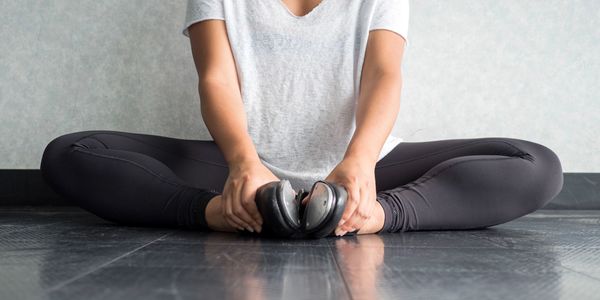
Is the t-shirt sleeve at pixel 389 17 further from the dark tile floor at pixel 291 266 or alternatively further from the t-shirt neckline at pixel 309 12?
the dark tile floor at pixel 291 266

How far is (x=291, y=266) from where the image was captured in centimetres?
81

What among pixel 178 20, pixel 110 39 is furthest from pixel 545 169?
pixel 110 39

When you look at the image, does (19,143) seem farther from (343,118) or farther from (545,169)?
(545,169)

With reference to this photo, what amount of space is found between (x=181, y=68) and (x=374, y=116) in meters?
1.02

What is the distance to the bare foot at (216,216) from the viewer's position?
1.18m

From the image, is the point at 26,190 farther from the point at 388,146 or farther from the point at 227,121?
the point at 388,146

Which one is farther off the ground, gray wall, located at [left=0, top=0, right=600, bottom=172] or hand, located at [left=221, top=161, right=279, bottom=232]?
gray wall, located at [left=0, top=0, right=600, bottom=172]

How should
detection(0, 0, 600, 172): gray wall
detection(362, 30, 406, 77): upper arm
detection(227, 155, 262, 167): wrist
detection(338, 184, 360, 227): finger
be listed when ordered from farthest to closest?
detection(0, 0, 600, 172): gray wall
detection(362, 30, 406, 77): upper arm
detection(227, 155, 262, 167): wrist
detection(338, 184, 360, 227): finger

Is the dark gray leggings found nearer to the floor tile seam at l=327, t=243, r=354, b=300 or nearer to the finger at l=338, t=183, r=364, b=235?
the finger at l=338, t=183, r=364, b=235

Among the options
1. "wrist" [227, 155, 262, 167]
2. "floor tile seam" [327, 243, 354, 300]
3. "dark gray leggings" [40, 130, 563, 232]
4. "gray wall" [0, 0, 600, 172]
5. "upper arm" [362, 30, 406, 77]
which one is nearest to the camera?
"floor tile seam" [327, 243, 354, 300]

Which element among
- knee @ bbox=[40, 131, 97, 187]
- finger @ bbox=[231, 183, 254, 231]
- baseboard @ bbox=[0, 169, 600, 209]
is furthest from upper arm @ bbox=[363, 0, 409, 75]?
baseboard @ bbox=[0, 169, 600, 209]

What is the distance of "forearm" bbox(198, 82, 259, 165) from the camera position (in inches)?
47.9

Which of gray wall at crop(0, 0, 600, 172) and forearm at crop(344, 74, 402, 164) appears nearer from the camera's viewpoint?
forearm at crop(344, 74, 402, 164)

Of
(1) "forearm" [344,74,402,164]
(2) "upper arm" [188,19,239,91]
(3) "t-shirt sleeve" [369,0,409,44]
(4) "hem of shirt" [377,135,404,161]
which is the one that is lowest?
(4) "hem of shirt" [377,135,404,161]
